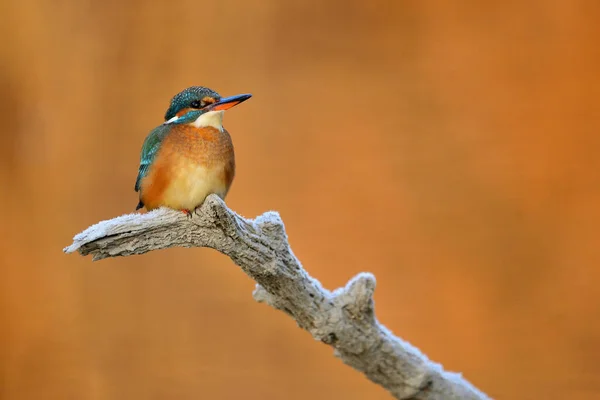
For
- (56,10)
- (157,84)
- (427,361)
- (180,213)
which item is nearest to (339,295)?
(427,361)

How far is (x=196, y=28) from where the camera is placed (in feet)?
7.94

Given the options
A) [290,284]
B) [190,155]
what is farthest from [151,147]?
[290,284]

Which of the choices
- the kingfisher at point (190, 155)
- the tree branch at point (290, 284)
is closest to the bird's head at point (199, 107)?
the kingfisher at point (190, 155)

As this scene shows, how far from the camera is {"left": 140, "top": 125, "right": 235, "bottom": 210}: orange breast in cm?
108

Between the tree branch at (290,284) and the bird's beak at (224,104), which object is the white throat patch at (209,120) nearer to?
the bird's beak at (224,104)

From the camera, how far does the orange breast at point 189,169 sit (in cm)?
108

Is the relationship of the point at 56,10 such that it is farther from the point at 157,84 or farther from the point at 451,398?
the point at 451,398

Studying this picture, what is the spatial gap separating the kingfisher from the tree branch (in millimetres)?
45

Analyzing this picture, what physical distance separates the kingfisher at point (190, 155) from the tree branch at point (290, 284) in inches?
1.8

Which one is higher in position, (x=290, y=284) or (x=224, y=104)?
(x=224, y=104)

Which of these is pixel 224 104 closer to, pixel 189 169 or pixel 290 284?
pixel 189 169

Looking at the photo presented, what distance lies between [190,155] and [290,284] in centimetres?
27

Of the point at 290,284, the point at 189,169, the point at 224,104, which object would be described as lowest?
the point at 290,284

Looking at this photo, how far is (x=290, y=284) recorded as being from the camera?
1.11m
